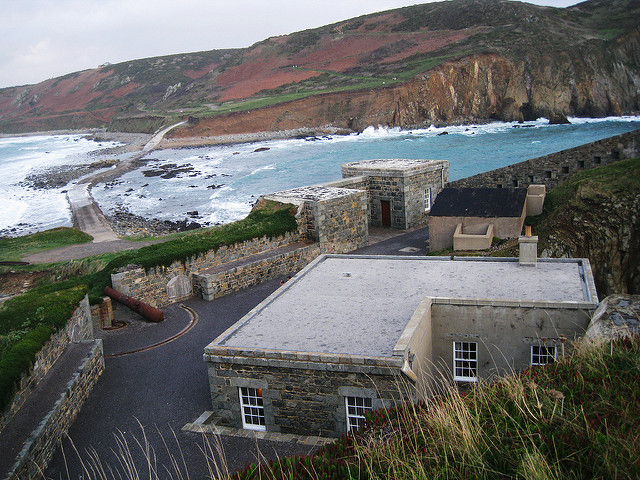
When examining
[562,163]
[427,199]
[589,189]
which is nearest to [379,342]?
[589,189]

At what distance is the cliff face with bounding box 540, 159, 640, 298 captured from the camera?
2102 centimetres

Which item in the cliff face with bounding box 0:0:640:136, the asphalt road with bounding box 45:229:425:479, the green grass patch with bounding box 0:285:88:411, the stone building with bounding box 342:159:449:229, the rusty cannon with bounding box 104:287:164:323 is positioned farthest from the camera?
the cliff face with bounding box 0:0:640:136

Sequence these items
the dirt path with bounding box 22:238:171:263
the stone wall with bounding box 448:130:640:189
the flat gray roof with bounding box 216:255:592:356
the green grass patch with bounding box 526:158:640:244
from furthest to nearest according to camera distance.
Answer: the dirt path with bounding box 22:238:171:263, the stone wall with bounding box 448:130:640:189, the green grass patch with bounding box 526:158:640:244, the flat gray roof with bounding box 216:255:592:356

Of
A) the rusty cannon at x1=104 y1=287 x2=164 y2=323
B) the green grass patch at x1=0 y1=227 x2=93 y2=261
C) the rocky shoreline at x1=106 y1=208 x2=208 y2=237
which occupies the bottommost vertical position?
the rocky shoreline at x1=106 y1=208 x2=208 y2=237

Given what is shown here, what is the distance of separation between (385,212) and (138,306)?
46.3 feet

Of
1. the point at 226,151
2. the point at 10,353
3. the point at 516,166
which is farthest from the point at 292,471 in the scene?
the point at 226,151

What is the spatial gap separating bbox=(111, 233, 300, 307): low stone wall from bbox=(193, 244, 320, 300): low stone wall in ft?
1.04

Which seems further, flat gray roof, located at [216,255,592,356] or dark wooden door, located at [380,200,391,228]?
dark wooden door, located at [380,200,391,228]

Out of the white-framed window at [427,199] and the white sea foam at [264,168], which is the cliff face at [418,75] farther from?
the white-framed window at [427,199]

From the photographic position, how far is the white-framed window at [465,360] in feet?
40.0

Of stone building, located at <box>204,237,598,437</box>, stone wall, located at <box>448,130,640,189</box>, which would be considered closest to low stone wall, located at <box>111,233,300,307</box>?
stone building, located at <box>204,237,598,437</box>

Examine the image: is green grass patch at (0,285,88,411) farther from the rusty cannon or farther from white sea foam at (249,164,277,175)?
white sea foam at (249,164,277,175)

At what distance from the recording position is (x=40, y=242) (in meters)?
31.5

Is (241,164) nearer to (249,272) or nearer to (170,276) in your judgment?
(249,272)
